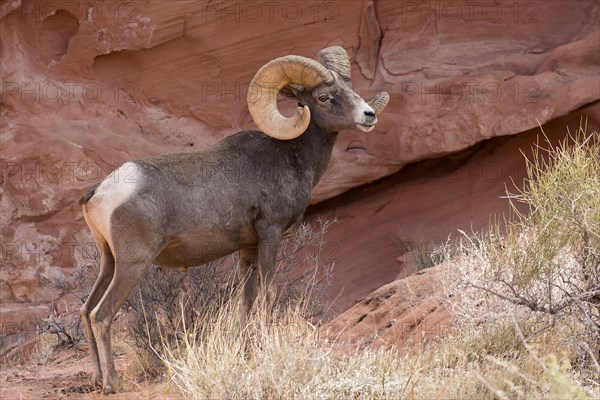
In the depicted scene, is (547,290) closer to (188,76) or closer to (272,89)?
(272,89)

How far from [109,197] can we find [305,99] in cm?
214

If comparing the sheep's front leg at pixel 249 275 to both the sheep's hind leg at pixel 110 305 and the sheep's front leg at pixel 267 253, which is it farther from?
the sheep's hind leg at pixel 110 305

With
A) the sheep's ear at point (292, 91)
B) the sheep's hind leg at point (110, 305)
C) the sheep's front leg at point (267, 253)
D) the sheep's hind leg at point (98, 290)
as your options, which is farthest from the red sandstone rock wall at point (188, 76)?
the sheep's hind leg at point (110, 305)

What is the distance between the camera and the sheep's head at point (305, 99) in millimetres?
8078

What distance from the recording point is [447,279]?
858 centimetres

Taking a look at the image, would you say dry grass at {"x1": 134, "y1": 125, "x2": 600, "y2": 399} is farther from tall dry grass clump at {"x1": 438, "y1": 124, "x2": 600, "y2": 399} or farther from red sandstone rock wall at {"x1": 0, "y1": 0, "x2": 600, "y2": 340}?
red sandstone rock wall at {"x1": 0, "y1": 0, "x2": 600, "y2": 340}

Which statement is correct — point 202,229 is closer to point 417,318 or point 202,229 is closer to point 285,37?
point 417,318

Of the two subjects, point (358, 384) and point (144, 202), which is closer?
point (358, 384)

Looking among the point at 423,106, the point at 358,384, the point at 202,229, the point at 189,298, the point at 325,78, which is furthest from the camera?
the point at 423,106

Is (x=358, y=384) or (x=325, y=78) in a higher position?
(x=325, y=78)

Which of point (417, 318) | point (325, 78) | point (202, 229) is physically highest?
point (325, 78)

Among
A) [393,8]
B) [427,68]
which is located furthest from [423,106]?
[393,8]

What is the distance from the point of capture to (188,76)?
46.2ft

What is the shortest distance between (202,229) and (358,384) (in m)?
2.15
